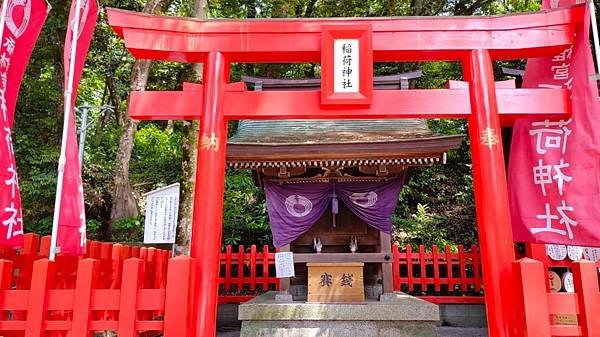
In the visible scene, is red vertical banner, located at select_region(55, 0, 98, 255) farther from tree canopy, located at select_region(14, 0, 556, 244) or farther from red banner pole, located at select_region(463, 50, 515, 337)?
red banner pole, located at select_region(463, 50, 515, 337)

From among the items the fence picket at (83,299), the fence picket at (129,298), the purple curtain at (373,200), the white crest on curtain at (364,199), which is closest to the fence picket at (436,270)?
the purple curtain at (373,200)

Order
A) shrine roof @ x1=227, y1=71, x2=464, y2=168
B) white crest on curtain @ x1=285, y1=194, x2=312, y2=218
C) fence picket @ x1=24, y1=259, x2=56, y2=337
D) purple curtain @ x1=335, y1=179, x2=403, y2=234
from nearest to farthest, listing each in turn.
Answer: fence picket @ x1=24, y1=259, x2=56, y2=337
shrine roof @ x1=227, y1=71, x2=464, y2=168
purple curtain @ x1=335, y1=179, x2=403, y2=234
white crest on curtain @ x1=285, y1=194, x2=312, y2=218

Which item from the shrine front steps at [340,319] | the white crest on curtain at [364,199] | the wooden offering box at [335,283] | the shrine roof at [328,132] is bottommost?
the shrine front steps at [340,319]

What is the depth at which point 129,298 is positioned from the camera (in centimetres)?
312

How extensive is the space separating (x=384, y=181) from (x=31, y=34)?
583 centimetres

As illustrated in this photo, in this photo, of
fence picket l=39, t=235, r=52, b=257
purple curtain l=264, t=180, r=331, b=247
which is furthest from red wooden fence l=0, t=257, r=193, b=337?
purple curtain l=264, t=180, r=331, b=247

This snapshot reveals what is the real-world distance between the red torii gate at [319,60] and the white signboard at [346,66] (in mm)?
169

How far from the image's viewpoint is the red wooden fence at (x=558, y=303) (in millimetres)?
2988

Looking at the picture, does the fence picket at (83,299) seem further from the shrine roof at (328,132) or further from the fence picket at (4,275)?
the shrine roof at (328,132)

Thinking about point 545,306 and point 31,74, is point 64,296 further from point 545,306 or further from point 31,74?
point 31,74

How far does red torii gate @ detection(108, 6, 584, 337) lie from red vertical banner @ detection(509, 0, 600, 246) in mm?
170

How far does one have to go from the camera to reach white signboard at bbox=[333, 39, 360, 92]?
421 cm

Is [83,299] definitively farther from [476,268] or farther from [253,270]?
[476,268]

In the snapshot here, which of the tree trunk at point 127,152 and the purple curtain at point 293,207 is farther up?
the tree trunk at point 127,152
